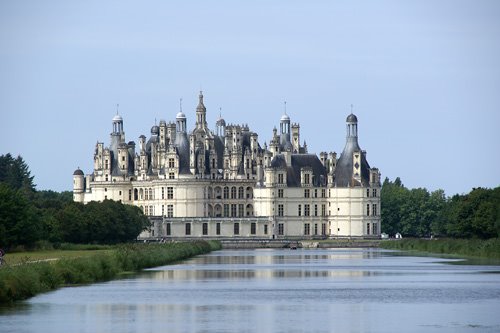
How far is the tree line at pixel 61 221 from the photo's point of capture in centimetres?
7925

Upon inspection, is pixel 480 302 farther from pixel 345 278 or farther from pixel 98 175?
pixel 98 175

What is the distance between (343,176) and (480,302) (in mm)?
94316

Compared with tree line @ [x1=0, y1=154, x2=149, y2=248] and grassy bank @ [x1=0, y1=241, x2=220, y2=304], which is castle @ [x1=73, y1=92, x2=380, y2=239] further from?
grassy bank @ [x1=0, y1=241, x2=220, y2=304]

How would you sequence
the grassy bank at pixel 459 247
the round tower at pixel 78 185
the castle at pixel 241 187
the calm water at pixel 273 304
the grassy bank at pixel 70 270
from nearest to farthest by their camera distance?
the calm water at pixel 273 304, the grassy bank at pixel 70 270, the grassy bank at pixel 459 247, the castle at pixel 241 187, the round tower at pixel 78 185

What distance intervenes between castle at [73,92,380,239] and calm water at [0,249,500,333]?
72.3 metres

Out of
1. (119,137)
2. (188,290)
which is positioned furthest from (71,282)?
(119,137)

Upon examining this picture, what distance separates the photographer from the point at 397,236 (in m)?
148

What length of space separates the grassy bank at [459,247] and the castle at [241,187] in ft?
59.1

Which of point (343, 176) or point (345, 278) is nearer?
point (345, 278)

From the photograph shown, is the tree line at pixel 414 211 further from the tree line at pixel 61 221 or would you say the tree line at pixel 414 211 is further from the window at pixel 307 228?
the tree line at pixel 61 221

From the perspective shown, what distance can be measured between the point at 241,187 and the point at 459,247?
52.5m

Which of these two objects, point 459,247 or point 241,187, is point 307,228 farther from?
point 459,247

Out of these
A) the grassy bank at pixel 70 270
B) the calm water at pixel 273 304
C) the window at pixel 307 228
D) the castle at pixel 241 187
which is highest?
the castle at pixel 241 187

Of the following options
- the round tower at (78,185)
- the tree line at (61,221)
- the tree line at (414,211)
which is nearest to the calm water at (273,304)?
the tree line at (61,221)
